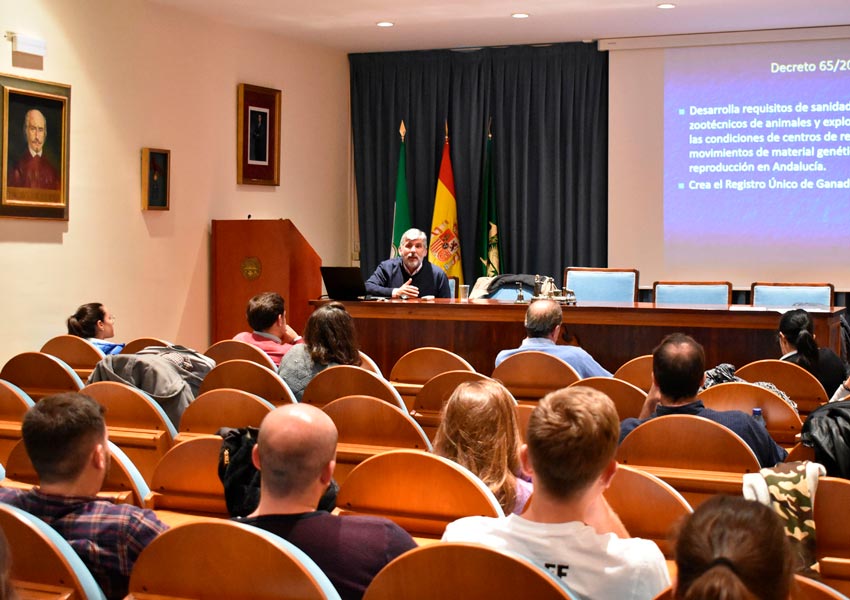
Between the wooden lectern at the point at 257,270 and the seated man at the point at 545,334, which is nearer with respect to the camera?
the seated man at the point at 545,334

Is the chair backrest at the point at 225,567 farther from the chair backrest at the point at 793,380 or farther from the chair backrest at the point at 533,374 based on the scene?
the chair backrest at the point at 793,380

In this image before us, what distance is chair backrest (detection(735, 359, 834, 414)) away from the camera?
4.36 metres

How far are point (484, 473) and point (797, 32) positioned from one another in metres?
7.40

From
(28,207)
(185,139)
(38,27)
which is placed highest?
(38,27)

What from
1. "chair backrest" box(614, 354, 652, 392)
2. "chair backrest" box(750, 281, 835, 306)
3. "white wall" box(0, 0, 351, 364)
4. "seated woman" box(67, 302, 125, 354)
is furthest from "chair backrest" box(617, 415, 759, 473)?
"chair backrest" box(750, 281, 835, 306)

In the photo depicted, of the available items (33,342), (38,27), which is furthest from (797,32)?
(33,342)

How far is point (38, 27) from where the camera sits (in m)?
7.07

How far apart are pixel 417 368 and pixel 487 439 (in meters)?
2.50

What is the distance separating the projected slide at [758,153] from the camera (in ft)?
28.9

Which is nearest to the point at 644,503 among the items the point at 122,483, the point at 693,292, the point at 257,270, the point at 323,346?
the point at 122,483

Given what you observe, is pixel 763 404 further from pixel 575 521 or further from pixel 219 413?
pixel 575 521

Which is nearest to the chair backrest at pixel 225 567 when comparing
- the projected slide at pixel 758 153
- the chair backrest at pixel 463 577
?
the chair backrest at pixel 463 577

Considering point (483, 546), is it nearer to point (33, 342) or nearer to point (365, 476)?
point (365, 476)

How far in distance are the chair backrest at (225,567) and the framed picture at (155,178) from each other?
21.1 feet
